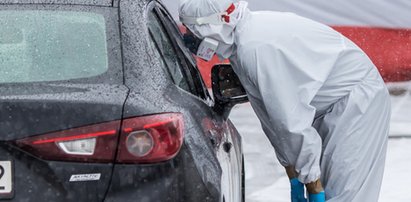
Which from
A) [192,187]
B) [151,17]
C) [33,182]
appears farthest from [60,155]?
[151,17]

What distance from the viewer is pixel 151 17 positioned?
15.0 feet

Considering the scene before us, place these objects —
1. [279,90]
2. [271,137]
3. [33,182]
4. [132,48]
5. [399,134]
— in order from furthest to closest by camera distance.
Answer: [399,134], [271,137], [279,90], [132,48], [33,182]

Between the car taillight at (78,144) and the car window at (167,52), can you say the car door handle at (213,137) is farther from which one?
the car taillight at (78,144)

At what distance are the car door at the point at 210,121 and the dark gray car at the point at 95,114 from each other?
0.07ft

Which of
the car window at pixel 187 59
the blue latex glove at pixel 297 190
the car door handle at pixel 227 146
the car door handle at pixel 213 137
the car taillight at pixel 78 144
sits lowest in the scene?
the blue latex glove at pixel 297 190

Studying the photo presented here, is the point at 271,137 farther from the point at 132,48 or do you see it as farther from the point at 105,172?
the point at 105,172

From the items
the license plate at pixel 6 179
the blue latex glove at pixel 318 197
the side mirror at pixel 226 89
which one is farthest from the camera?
the blue latex glove at pixel 318 197

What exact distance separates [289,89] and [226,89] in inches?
19.2

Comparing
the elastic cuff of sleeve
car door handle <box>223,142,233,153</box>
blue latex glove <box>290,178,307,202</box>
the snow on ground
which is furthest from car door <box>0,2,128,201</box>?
the snow on ground

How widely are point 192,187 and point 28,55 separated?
2.83ft

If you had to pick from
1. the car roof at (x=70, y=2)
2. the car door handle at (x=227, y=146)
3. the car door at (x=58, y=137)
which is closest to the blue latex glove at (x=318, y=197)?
the car door handle at (x=227, y=146)

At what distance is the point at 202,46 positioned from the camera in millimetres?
4836

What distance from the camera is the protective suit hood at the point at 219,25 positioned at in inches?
186

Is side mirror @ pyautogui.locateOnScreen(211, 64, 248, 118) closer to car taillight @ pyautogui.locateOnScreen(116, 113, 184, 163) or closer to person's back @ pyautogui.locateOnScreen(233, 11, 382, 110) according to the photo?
person's back @ pyautogui.locateOnScreen(233, 11, 382, 110)
